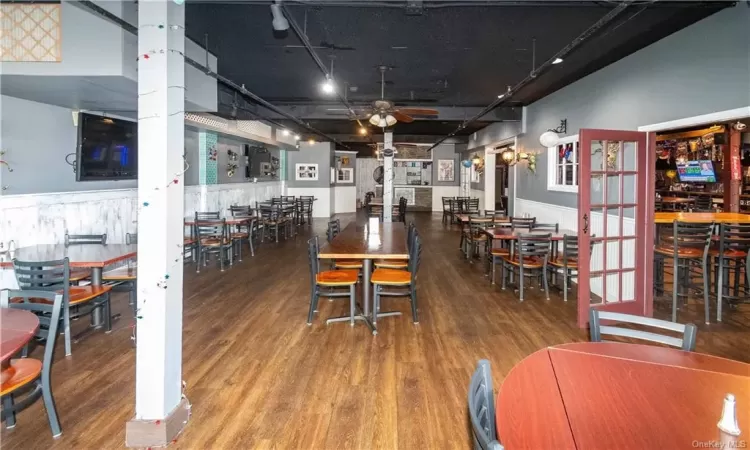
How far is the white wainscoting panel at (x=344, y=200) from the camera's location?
17766 millimetres

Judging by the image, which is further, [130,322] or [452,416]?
[130,322]

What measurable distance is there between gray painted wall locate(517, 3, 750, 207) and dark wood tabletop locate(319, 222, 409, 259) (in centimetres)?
296

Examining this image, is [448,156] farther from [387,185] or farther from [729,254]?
[729,254]

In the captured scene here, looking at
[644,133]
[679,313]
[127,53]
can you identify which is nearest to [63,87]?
[127,53]

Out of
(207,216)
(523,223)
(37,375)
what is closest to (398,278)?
(37,375)

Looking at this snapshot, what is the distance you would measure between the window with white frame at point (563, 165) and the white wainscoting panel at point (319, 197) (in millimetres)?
9758

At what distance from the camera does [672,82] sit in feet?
14.7

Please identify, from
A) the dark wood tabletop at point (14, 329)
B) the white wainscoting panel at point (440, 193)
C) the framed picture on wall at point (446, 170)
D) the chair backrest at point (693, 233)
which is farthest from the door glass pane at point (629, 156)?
the framed picture on wall at point (446, 170)

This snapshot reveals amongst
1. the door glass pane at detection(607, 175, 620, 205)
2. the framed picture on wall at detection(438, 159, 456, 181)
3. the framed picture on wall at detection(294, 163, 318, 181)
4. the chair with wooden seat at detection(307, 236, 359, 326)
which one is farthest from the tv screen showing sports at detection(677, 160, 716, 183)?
the framed picture on wall at detection(294, 163, 318, 181)

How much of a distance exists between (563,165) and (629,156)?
2049 mm

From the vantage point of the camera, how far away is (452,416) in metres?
2.72

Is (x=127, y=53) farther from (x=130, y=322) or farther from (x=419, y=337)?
(x=419, y=337)

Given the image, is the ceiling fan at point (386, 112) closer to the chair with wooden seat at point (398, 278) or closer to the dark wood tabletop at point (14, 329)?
the chair with wooden seat at point (398, 278)

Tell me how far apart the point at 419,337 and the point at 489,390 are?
2.78 m
